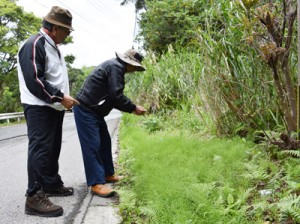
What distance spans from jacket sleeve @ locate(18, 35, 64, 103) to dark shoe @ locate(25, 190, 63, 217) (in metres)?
0.93

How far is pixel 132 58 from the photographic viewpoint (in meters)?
4.05

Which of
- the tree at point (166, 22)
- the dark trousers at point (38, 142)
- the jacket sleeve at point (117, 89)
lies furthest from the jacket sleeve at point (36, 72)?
the tree at point (166, 22)

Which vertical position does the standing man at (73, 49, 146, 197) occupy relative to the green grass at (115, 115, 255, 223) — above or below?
above

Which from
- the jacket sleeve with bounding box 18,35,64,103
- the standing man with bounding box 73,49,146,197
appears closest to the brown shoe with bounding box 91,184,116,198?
the standing man with bounding box 73,49,146,197

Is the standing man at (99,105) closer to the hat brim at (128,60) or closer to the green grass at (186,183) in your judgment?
the hat brim at (128,60)

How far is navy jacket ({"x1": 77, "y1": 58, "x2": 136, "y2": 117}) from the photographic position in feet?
12.5

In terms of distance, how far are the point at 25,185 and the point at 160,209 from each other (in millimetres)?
2303

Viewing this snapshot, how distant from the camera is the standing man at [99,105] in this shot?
3799mm

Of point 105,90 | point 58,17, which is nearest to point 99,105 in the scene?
point 105,90

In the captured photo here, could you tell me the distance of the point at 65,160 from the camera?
607cm

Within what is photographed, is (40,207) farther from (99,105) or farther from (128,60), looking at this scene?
(128,60)

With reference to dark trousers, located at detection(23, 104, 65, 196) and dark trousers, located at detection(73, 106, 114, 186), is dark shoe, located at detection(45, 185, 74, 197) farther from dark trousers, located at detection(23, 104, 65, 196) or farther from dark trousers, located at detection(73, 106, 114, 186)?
dark trousers, located at detection(23, 104, 65, 196)

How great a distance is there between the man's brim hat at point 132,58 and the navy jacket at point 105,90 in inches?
2.5

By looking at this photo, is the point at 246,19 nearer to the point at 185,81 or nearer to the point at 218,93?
the point at 218,93
